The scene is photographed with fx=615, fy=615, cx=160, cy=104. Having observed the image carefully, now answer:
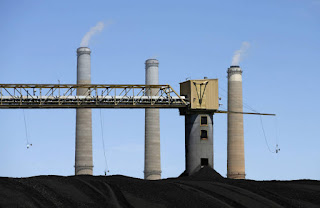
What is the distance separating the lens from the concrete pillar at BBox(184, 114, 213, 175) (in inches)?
2854

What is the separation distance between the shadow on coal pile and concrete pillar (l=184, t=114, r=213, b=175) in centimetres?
2836

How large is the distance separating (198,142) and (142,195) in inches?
Answer: 1380

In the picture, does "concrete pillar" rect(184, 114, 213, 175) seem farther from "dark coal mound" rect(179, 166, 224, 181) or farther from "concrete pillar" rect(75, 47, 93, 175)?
"concrete pillar" rect(75, 47, 93, 175)

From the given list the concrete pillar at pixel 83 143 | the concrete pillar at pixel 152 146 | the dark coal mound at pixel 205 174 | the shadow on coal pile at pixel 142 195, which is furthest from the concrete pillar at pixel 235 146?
the shadow on coal pile at pixel 142 195

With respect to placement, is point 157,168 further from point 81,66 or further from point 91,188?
point 91,188

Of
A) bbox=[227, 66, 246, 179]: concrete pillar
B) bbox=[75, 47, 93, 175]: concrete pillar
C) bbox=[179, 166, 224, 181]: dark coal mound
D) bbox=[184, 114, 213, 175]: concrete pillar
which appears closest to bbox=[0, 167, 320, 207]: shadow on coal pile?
bbox=[179, 166, 224, 181]: dark coal mound

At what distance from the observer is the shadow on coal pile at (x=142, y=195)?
3441 cm

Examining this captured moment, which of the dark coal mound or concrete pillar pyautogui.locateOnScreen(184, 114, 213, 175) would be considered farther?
concrete pillar pyautogui.locateOnScreen(184, 114, 213, 175)

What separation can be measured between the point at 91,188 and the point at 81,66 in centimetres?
7579

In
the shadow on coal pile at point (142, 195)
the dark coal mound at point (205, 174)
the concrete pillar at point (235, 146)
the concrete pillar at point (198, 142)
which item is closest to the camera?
the shadow on coal pile at point (142, 195)

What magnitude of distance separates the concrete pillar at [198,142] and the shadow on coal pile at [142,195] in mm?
28363

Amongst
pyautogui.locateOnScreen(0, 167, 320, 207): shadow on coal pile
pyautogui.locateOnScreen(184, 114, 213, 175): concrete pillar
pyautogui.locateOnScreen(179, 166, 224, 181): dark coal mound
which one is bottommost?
pyautogui.locateOnScreen(179, 166, 224, 181): dark coal mound

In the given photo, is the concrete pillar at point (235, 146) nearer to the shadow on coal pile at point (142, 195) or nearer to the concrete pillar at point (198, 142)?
the concrete pillar at point (198, 142)

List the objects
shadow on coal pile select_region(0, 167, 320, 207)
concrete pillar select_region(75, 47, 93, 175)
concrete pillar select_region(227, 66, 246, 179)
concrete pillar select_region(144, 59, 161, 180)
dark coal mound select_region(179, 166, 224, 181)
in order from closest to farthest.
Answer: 1. shadow on coal pile select_region(0, 167, 320, 207)
2. dark coal mound select_region(179, 166, 224, 181)
3. concrete pillar select_region(75, 47, 93, 175)
4. concrete pillar select_region(227, 66, 246, 179)
5. concrete pillar select_region(144, 59, 161, 180)
